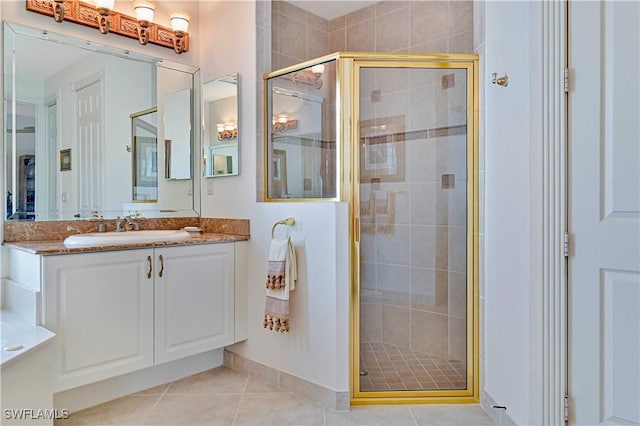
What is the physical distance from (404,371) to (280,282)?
0.92 m

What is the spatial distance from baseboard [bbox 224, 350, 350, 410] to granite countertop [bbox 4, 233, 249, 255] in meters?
0.80

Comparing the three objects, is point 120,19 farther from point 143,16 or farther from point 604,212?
point 604,212

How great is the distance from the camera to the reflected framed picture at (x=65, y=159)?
2398 millimetres

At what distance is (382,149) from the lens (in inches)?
95.2

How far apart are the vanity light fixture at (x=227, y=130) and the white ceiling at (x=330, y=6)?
3.68 ft

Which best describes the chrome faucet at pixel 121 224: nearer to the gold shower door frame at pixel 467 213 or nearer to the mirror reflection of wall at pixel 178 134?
the mirror reflection of wall at pixel 178 134

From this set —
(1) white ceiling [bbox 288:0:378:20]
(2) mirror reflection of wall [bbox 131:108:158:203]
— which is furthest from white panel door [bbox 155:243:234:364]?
(1) white ceiling [bbox 288:0:378:20]

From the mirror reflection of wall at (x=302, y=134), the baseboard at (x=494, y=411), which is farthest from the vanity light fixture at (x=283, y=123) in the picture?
the baseboard at (x=494, y=411)

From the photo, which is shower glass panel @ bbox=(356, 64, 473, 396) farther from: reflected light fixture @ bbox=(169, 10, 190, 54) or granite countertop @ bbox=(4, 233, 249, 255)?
reflected light fixture @ bbox=(169, 10, 190, 54)

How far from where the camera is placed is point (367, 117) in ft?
7.65

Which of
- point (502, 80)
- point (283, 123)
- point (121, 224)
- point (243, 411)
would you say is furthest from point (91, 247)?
point (502, 80)

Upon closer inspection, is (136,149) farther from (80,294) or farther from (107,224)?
(80,294)

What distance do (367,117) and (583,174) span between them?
113cm

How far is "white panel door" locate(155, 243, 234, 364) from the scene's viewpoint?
7.50ft
